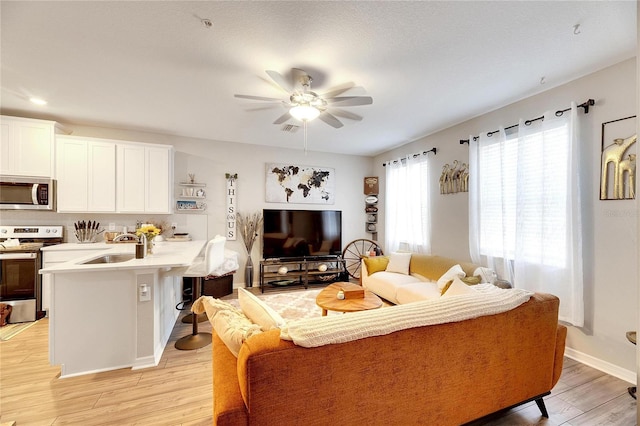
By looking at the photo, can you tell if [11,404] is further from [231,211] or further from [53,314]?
[231,211]

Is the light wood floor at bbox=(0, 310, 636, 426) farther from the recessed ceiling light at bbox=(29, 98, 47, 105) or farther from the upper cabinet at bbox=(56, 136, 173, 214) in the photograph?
the recessed ceiling light at bbox=(29, 98, 47, 105)

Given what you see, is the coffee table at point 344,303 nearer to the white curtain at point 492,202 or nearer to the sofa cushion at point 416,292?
the sofa cushion at point 416,292

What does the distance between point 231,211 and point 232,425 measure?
13.4ft

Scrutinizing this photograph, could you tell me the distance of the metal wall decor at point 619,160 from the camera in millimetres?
2166

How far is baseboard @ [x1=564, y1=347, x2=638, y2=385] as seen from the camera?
85.4 inches

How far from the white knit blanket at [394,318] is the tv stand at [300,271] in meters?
3.52

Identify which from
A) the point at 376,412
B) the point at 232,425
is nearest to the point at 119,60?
the point at 232,425

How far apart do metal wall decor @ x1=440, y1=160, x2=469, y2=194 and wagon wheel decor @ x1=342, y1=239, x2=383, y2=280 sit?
2055 mm

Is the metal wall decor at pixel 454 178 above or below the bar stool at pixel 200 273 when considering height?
above

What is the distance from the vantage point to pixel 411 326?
1.27m

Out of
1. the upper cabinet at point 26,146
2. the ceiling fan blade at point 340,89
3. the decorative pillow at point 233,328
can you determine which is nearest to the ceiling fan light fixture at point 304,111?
the ceiling fan blade at point 340,89

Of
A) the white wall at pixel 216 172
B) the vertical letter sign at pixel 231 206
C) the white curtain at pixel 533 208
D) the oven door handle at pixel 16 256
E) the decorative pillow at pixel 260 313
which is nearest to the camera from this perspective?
the decorative pillow at pixel 260 313

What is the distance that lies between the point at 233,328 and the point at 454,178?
12.0 ft

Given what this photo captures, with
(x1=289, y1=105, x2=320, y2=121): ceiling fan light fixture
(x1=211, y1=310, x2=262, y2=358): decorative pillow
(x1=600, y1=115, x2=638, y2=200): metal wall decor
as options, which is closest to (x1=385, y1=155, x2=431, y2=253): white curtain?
(x1=600, y1=115, x2=638, y2=200): metal wall decor
